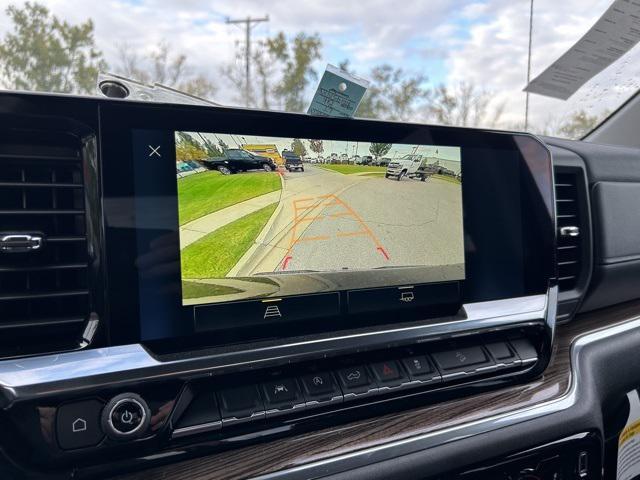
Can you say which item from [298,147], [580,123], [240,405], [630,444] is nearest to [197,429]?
[240,405]

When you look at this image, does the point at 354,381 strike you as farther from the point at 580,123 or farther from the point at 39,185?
the point at 580,123

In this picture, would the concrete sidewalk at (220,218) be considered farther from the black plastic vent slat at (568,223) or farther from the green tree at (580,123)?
the green tree at (580,123)

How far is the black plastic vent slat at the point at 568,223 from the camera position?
1849 millimetres

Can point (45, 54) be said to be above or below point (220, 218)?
above

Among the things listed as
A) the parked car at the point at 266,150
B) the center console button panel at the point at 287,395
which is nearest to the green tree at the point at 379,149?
the parked car at the point at 266,150

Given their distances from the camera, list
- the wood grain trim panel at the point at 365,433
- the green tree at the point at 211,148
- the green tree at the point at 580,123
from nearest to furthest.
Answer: the wood grain trim panel at the point at 365,433 → the green tree at the point at 211,148 → the green tree at the point at 580,123

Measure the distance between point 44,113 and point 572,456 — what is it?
1520mm

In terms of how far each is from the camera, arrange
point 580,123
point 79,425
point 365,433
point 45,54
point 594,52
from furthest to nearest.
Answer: point 580,123, point 594,52, point 45,54, point 365,433, point 79,425

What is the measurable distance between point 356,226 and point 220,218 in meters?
0.34

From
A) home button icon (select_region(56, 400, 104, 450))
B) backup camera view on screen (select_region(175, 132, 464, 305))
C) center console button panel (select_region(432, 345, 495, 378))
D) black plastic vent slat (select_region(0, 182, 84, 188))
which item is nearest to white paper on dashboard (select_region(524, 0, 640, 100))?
backup camera view on screen (select_region(175, 132, 464, 305))

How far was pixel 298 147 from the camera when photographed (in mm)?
1247

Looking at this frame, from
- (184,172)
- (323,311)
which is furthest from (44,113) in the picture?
(323,311)

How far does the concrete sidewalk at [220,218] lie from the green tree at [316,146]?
13cm

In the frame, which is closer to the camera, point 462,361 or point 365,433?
point 365,433
